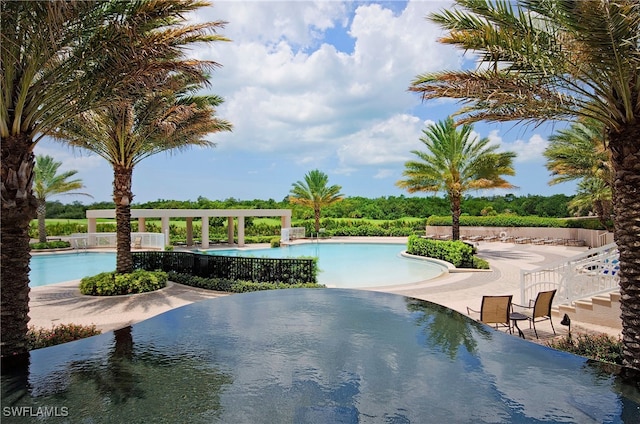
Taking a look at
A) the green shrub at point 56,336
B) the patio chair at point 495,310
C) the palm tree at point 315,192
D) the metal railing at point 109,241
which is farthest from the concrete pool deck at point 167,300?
the palm tree at point 315,192

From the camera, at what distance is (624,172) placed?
5.76 metres

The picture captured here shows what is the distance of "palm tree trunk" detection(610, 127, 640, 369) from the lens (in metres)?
5.62

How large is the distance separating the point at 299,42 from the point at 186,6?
22.6 feet

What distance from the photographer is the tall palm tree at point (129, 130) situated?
12711 millimetres

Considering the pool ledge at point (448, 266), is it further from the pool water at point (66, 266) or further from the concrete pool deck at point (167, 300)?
the pool water at point (66, 266)

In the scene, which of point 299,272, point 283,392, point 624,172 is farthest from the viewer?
point 299,272

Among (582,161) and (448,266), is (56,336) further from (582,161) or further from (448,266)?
(582,161)

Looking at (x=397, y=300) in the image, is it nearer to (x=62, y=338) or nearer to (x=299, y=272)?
(x=299, y=272)

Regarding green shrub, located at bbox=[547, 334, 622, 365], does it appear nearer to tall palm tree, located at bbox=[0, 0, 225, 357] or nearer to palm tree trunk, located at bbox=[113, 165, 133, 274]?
tall palm tree, located at bbox=[0, 0, 225, 357]

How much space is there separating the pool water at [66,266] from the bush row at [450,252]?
1674 centimetres

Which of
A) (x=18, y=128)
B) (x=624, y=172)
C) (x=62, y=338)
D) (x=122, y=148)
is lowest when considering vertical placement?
(x=62, y=338)

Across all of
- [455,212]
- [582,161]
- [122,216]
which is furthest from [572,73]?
[582,161]

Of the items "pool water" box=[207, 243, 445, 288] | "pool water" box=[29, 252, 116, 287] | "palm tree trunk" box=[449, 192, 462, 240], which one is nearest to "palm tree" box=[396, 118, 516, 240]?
"palm tree trunk" box=[449, 192, 462, 240]

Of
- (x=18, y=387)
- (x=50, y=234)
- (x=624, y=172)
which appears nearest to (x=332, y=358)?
(x=18, y=387)
